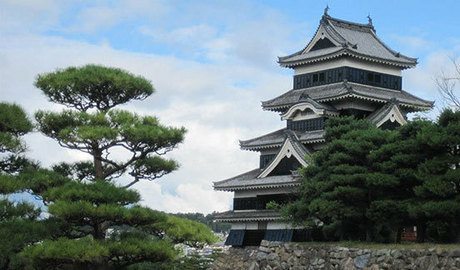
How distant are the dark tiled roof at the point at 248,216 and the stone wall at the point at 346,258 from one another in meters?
6.86

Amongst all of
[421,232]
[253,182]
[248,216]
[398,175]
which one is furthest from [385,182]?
[248,216]

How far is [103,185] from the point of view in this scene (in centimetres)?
2169

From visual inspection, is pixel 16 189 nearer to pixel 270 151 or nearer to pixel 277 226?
pixel 277 226

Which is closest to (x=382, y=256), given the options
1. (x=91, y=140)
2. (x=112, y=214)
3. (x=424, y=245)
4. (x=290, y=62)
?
(x=424, y=245)

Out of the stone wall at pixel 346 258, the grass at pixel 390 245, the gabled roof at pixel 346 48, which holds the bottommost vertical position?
the stone wall at pixel 346 258

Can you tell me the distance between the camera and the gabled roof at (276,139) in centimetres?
3331

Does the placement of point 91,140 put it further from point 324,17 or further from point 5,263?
point 324,17

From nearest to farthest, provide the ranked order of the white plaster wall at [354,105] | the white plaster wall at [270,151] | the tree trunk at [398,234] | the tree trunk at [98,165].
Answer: the tree trunk at [98,165]
the tree trunk at [398,234]
the white plaster wall at [354,105]
the white plaster wall at [270,151]

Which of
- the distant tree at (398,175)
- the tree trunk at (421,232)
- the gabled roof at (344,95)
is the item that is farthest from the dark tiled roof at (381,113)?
the tree trunk at (421,232)

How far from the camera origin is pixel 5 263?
22.1 metres

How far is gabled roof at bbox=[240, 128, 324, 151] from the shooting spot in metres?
33.3

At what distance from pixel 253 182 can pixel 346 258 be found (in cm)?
1237

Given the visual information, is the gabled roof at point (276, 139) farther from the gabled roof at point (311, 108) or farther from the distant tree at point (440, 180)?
the distant tree at point (440, 180)

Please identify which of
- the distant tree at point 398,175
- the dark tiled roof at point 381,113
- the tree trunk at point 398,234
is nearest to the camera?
the distant tree at point 398,175
